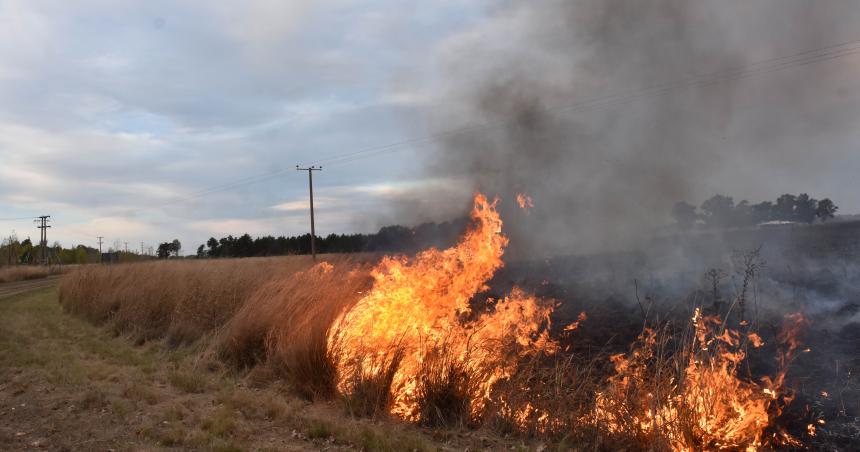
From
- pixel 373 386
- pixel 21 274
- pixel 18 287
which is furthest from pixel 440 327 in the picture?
pixel 21 274

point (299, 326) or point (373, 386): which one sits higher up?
point (299, 326)

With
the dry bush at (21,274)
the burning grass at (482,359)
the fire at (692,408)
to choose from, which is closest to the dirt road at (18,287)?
the dry bush at (21,274)

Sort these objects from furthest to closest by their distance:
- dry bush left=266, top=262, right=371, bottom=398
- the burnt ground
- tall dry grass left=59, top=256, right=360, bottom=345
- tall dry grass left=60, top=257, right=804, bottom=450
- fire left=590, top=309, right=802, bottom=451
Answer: tall dry grass left=59, top=256, right=360, bottom=345
dry bush left=266, top=262, right=371, bottom=398
the burnt ground
tall dry grass left=60, top=257, right=804, bottom=450
fire left=590, top=309, right=802, bottom=451

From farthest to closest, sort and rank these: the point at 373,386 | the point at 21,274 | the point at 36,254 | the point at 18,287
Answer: the point at 36,254 < the point at 21,274 < the point at 18,287 < the point at 373,386

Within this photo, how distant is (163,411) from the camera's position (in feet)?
19.3

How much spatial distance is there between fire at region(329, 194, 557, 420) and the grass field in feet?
2.04

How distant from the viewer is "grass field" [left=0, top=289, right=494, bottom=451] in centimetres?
497

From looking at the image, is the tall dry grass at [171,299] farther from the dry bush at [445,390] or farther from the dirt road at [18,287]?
the dirt road at [18,287]

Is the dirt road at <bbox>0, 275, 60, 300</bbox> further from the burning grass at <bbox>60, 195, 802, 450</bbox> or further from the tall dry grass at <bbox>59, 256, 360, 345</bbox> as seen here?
the burning grass at <bbox>60, 195, 802, 450</bbox>

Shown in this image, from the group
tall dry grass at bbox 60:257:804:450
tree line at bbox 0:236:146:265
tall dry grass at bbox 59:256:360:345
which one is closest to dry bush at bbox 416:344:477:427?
tall dry grass at bbox 60:257:804:450

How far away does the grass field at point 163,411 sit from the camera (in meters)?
4.97

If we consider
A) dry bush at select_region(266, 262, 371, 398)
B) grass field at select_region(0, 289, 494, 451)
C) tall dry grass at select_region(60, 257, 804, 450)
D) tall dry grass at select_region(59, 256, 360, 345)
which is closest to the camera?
tall dry grass at select_region(60, 257, 804, 450)

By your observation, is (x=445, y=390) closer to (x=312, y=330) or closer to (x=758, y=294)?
(x=312, y=330)

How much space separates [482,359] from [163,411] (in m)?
3.86
